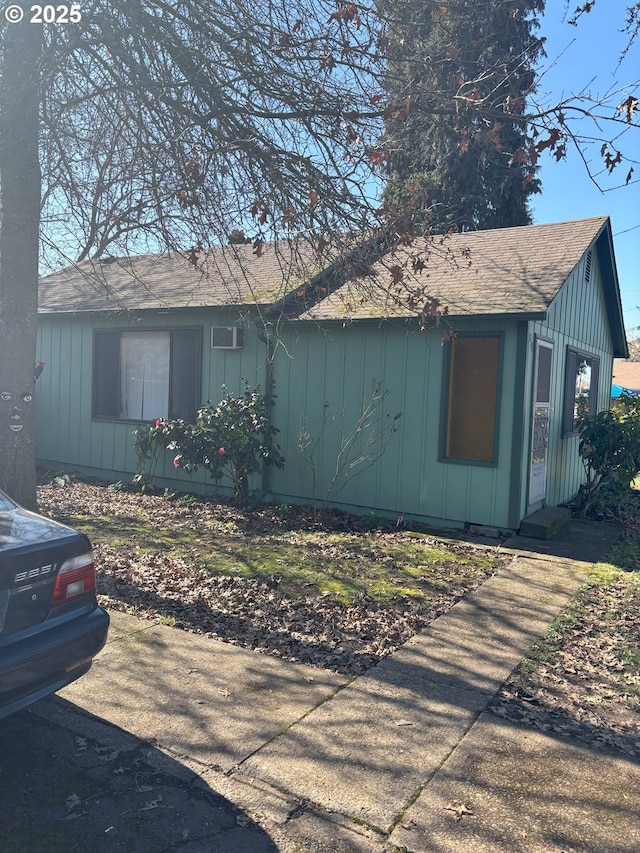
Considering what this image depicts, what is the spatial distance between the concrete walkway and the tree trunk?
7.30ft

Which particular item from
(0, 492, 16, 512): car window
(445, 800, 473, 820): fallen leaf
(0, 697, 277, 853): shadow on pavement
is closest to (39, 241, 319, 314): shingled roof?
(0, 492, 16, 512): car window

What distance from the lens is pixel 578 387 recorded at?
1206 cm

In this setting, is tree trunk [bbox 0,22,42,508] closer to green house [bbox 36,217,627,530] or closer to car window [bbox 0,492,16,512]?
green house [bbox 36,217,627,530]

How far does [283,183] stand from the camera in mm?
6316

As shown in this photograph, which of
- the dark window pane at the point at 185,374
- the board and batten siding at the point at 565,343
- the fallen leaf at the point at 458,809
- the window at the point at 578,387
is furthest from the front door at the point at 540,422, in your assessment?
the fallen leaf at the point at 458,809

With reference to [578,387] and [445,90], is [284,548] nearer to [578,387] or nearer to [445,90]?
[445,90]

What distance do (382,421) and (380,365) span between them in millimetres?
741

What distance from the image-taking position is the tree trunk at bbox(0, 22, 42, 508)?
6.09 meters

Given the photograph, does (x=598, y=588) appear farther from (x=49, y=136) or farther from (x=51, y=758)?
(x=49, y=136)

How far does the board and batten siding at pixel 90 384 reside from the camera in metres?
10.5

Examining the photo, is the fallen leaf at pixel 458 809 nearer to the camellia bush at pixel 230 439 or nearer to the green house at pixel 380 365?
the green house at pixel 380 365

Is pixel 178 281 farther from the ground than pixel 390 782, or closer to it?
farther from the ground

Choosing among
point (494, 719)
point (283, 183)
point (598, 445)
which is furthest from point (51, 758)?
point (598, 445)

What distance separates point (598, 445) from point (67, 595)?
8.05 meters
